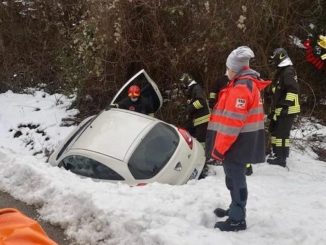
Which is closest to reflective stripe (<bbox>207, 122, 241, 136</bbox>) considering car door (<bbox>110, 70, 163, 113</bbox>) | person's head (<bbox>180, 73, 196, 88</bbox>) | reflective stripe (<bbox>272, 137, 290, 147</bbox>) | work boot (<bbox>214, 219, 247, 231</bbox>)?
work boot (<bbox>214, 219, 247, 231</bbox>)

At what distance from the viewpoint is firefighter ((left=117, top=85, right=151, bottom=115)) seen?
29.0 ft

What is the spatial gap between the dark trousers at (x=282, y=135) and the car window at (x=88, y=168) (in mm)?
3103

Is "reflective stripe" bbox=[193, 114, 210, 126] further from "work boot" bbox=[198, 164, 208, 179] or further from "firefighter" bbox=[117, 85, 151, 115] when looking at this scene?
"work boot" bbox=[198, 164, 208, 179]

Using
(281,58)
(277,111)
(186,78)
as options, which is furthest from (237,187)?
(186,78)

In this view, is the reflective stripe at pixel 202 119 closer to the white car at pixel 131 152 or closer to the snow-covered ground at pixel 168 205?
the snow-covered ground at pixel 168 205

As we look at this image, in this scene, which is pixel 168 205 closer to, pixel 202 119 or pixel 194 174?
pixel 194 174

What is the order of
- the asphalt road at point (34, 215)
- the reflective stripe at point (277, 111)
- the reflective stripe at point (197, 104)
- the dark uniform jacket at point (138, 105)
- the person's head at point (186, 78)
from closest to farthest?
the asphalt road at point (34, 215) < the reflective stripe at point (277, 111) < the reflective stripe at point (197, 104) < the dark uniform jacket at point (138, 105) < the person's head at point (186, 78)

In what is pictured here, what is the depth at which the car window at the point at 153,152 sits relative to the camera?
6.78 metres

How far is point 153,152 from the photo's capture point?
7.01 meters

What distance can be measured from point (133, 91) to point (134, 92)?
28mm

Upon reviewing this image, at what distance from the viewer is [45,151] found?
1030 cm

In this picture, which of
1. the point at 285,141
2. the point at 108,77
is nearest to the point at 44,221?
the point at 285,141

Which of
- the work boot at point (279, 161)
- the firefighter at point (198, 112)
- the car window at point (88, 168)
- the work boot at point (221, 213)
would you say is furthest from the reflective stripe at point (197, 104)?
the work boot at point (221, 213)

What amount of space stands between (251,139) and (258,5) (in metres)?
6.47
